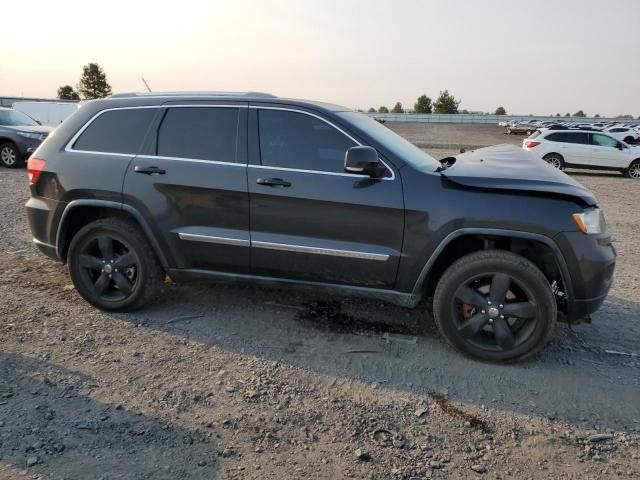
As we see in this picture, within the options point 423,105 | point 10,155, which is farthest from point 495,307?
point 423,105

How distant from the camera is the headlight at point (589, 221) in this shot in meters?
3.44

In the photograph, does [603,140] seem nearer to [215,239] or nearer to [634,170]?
[634,170]

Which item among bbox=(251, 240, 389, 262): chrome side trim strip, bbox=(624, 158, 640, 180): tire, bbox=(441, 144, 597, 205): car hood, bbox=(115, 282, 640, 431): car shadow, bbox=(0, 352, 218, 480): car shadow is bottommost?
bbox=(624, 158, 640, 180): tire

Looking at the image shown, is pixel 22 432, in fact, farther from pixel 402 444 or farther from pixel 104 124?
pixel 104 124

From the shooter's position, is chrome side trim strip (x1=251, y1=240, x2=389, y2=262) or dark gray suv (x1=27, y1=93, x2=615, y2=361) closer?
dark gray suv (x1=27, y1=93, x2=615, y2=361)

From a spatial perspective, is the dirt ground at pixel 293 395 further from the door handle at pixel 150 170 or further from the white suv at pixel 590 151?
the white suv at pixel 590 151

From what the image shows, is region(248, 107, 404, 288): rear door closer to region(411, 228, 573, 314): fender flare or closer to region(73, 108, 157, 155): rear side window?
region(411, 228, 573, 314): fender flare

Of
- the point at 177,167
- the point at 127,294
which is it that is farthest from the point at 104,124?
the point at 127,294

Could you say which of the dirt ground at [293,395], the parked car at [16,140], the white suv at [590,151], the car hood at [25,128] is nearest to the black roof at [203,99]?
the dirt ground at [293,395]

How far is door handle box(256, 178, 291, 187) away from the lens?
151 inches

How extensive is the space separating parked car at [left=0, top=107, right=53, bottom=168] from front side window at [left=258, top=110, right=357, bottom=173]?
462 inches

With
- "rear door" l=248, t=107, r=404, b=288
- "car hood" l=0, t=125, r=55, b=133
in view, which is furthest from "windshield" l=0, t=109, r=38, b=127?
"rear door" l=248, t=107, r=404, b=288

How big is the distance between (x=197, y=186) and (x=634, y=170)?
17.1m

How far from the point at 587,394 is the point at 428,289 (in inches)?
49.6
